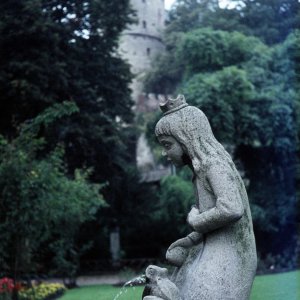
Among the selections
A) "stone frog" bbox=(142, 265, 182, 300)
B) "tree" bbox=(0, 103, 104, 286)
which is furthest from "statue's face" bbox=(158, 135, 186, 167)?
"tree" bbox=(0, 103, 104, 286)

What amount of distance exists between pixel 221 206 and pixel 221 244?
27 cm

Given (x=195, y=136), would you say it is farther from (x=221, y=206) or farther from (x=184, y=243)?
(x=184, y=243)

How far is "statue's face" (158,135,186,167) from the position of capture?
446 centimetres

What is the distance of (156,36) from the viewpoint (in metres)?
65.4

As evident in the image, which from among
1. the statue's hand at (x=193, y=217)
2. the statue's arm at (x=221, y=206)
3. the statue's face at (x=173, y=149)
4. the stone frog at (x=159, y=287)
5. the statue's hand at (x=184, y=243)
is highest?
the statue's face at (x=173, y=149)

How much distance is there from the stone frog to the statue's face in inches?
28.2

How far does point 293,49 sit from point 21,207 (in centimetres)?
1511

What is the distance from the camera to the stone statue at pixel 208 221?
4.14 metres

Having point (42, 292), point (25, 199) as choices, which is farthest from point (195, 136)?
point (42, 292)

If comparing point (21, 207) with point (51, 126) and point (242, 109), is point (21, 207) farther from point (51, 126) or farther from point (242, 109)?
point (242, 109)

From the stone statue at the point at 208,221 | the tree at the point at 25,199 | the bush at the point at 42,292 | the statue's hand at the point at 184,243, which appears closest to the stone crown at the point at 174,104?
the stone statue at the point at 208,221

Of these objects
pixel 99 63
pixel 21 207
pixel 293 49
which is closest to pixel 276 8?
pixel 293 49

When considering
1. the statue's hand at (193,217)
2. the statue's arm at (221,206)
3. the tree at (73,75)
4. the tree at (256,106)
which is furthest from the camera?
the tree at (256,106)

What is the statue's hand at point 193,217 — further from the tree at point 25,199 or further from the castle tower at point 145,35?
the castle tower at point 145,35
